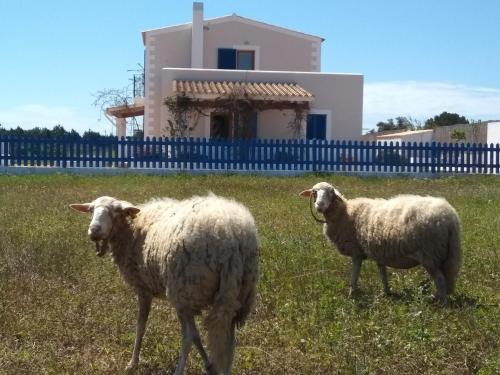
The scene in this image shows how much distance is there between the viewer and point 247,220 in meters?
4.49

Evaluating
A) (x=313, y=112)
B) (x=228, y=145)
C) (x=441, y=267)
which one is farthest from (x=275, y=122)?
(x=441, y=267)

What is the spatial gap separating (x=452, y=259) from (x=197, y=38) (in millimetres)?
24666

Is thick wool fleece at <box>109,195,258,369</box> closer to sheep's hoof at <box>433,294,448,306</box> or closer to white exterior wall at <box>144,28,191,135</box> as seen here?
sheep's hoof at <box>433,294,448,306</box>

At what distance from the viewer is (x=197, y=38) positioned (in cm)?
2981

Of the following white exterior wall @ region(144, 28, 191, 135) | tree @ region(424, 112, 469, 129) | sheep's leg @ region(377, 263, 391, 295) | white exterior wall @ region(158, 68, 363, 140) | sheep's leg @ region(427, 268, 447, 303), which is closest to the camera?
sheep's leg @ region(427, 268, 447, 303)

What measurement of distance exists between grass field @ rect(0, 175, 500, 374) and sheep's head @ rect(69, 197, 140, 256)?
32.5 inches

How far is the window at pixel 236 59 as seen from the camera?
3103cm

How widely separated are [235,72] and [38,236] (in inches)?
771

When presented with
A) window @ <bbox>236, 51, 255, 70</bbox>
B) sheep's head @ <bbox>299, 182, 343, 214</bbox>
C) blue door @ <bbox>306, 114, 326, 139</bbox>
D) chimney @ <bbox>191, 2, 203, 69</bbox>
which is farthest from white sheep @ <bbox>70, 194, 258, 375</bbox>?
window @ <bbox>236, 51, 255, 70</bbox>

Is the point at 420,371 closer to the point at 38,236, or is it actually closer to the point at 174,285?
the point at 174,285

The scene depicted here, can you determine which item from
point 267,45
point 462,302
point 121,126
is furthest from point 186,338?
point 121,126

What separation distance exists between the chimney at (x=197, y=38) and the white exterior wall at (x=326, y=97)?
7.14ft

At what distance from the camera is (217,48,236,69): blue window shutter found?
3100cm

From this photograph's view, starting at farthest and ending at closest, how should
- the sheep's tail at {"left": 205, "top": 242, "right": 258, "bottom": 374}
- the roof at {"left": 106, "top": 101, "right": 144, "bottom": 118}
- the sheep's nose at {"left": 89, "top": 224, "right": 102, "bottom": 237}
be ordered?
the roof at {"left": 106, "top": 101, "right": 144, "bottom": 118} < the sheep's nose at {"left": 89, "top": 224, "right": 102, "bottom": 237} < the sheep's tail at {"left": 205, "top": 242, "right": 258, "bottom": 374}
